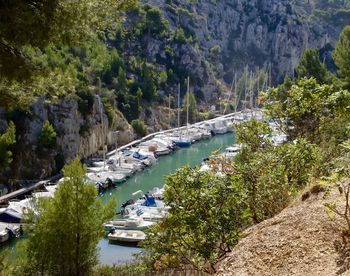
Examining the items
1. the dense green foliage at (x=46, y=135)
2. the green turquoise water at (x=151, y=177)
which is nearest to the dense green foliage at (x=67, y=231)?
the green turquoise water at (x=151, y=177)

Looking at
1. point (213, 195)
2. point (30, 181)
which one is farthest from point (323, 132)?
point (30, 181)

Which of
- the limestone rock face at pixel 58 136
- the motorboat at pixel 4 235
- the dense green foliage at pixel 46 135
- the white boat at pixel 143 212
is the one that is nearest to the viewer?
the motorboat at pixel 4 235

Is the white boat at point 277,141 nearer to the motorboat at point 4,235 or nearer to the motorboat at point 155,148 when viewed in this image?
the motorboat at point 4,235

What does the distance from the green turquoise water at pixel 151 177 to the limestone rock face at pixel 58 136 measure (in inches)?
Answer: 218

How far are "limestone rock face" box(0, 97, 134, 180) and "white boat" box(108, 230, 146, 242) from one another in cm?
1219

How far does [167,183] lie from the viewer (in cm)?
835

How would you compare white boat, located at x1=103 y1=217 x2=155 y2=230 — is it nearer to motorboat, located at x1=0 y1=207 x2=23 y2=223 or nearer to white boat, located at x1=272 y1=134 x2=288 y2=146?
motorboat, located at x1=0 y1=207 x2=23 y2=223

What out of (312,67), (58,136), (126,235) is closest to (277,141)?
(126,235)

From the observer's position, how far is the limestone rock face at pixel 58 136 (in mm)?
35562

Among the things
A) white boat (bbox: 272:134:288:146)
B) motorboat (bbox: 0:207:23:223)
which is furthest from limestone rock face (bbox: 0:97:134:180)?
white boat (bbox: 272:134:288:146)

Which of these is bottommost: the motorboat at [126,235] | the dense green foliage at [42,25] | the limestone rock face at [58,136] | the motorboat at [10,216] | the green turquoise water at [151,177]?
the green turquoise water at [151,177]

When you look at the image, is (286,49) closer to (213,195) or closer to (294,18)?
(294,18)

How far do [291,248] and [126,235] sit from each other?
63.5 feet

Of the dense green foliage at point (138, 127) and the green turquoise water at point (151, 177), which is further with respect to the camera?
the dense green foliage at point (138, 127)
